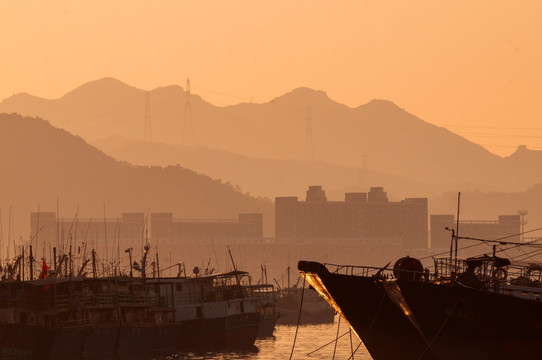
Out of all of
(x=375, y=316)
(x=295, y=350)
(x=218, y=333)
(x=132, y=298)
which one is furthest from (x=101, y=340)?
(x=375, y=316)

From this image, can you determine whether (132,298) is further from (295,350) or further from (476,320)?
(476,320)

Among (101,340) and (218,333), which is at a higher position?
(101,340)

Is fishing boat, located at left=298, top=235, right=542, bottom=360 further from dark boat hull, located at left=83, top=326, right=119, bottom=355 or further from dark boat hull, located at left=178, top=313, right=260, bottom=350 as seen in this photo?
dark boat hull, located at left=178, top=313, right=260, bottom=350

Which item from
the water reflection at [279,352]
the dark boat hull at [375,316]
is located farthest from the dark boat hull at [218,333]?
the dark boat hull at [375,316]

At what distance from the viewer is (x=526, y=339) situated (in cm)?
7925

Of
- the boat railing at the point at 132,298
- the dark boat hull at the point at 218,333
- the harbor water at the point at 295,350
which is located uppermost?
the boat railing at the point at 132,298

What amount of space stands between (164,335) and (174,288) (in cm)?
1288

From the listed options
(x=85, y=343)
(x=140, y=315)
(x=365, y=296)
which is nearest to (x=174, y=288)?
(x=140, y=315)

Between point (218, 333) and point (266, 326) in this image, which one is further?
point (266, 326)

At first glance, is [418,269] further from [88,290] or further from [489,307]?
[88,290]

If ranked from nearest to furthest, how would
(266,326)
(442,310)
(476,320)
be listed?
1. (476,320)
2. (442,310)
3. (266,326)

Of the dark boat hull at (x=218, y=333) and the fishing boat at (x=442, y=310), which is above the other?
the fishing boat at (x=442, y=310)

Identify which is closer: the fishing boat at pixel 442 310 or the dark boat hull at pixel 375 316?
the fishing boat at pixel 442 310

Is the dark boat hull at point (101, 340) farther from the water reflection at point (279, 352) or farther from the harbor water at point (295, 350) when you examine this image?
the harbor water at point (295, 350)
